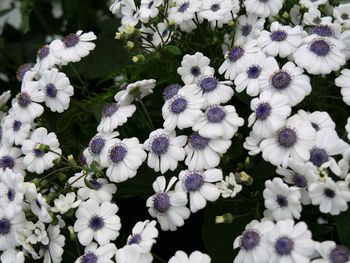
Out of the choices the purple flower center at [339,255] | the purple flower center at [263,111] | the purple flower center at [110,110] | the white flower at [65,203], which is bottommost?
the white flower at [65,203]

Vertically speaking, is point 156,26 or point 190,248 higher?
point 156,26

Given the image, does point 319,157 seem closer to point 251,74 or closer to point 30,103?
point 251,74

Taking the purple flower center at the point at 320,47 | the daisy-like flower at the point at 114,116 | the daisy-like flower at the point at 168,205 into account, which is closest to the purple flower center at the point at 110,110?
the daisy-like flower at the point at 114,116

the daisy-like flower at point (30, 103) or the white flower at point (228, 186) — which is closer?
the white flower at point (228, 186)

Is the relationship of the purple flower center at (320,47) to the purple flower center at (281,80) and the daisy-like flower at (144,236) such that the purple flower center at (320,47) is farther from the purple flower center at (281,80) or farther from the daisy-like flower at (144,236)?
the daisy-like flower at (144,236)

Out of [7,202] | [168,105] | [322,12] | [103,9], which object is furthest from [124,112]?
[103,9]

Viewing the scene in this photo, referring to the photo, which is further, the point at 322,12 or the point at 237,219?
the point at 322,12

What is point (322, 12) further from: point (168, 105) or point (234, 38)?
point (168, 105)
